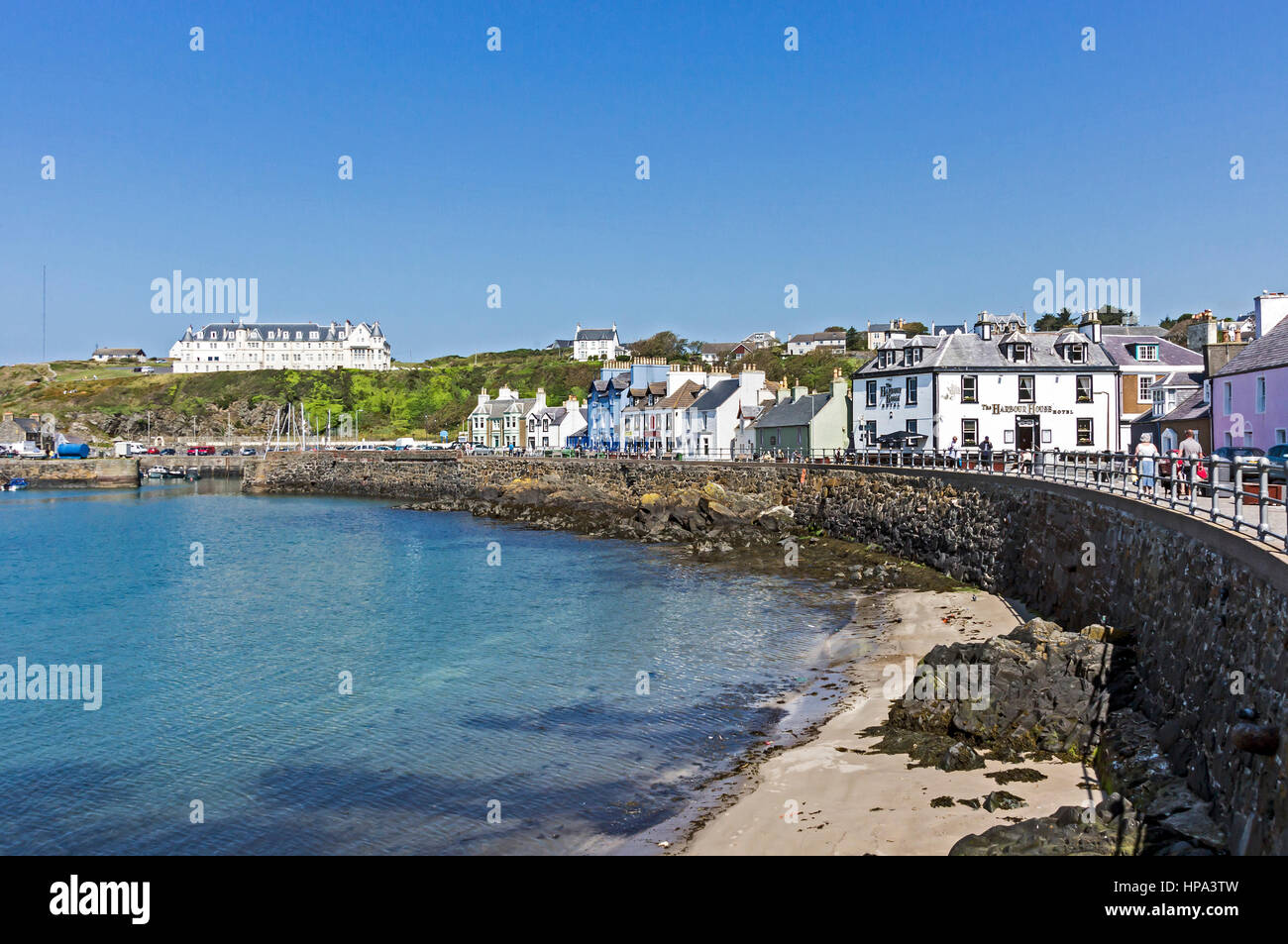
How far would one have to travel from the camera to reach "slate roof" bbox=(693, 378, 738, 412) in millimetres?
78938

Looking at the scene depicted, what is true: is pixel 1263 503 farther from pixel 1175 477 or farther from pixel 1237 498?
pixel 1175 477

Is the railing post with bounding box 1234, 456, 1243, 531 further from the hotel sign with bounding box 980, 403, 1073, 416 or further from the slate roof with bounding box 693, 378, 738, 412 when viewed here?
the slate roof with bounding box 693, 378, 738, 412

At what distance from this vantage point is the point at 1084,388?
52312 millimetres

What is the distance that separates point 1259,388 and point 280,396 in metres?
161

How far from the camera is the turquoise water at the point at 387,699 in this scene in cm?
1520

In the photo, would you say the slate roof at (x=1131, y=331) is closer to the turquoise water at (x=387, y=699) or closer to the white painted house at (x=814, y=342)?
the turquoise water at (x=387, y=699)

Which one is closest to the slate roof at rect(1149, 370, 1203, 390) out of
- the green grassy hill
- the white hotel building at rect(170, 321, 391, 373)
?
the green grassy hill

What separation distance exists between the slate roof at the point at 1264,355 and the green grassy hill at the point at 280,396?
4359 inches

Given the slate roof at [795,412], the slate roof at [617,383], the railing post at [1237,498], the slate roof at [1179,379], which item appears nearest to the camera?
the railing post at [1237,498]

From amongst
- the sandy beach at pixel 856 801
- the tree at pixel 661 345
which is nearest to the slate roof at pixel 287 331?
the tree at pixel 661 345

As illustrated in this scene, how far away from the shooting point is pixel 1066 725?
15.8m

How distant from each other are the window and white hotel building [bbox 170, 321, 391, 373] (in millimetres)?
159511
